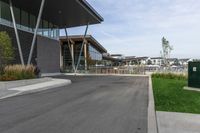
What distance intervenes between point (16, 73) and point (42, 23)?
1964 cm

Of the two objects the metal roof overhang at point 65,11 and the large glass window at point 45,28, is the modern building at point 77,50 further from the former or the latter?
the large glass window at point 45,28

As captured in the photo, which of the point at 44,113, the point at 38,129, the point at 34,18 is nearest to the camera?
the point at 38,129

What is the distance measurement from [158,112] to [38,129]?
4.22 metres

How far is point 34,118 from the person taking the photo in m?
8.38

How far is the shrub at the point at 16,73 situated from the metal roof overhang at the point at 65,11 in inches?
416

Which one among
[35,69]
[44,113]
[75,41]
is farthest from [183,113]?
[75,41]

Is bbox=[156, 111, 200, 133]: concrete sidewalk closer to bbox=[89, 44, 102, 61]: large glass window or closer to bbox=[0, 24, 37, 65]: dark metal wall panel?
bbox=[0, 24, 37, 65]: dark metal wall panel

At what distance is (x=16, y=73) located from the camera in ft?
66.5

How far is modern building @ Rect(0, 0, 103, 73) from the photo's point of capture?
29.1m

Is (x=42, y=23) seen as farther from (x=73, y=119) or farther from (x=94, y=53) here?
(x=94, y=53)

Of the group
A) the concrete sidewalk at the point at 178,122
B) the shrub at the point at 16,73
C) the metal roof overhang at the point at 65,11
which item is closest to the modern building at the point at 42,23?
the metal roof overhang at the point at 65,11

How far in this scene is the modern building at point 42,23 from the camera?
95.6 ft

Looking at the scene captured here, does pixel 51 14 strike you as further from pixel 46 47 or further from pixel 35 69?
pixel 35 69

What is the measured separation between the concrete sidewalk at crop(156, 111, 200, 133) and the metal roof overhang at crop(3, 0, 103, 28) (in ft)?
77.9
